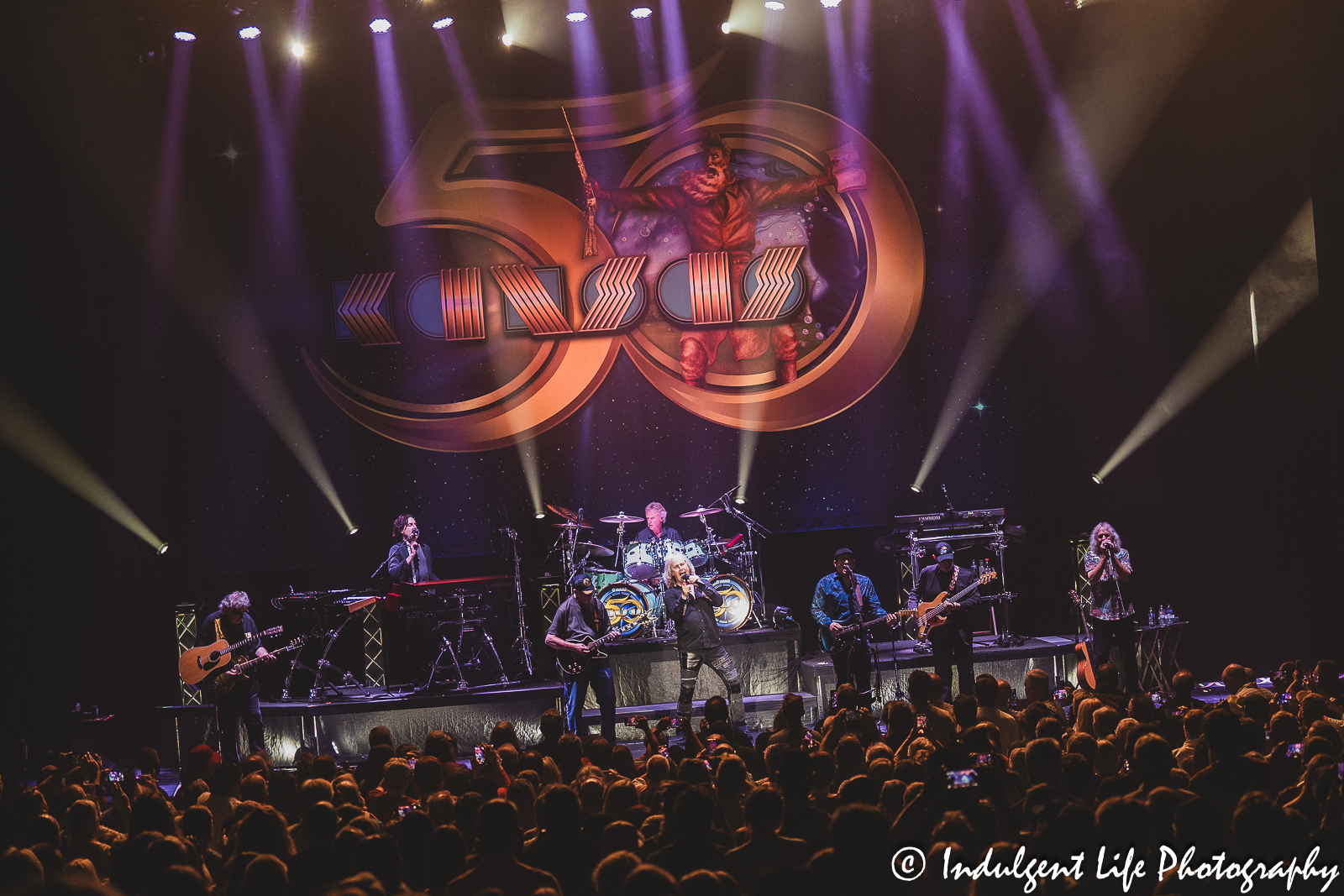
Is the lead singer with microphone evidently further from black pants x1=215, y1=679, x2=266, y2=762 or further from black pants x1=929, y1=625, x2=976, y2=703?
black pants x1=215, y1=679, x2=266, y2=762

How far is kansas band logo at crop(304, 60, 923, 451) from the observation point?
13.8 meters

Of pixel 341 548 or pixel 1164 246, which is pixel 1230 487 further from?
pixel 341 548

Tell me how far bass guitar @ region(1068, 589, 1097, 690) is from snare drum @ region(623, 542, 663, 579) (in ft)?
15.4

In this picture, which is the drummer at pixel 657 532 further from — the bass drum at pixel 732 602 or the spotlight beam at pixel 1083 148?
the spotlight beam at pixel 1083 148

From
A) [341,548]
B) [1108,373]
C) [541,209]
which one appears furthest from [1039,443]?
[341,548]

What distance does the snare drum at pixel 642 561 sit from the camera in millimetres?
12602

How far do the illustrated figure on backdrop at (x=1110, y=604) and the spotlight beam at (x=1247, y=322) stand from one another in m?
2.89

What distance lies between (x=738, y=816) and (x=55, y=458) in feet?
36.6

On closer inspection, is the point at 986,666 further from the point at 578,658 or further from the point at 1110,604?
the point at 578,658

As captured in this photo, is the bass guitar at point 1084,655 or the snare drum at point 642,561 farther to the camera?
the snare drum at point 642,561

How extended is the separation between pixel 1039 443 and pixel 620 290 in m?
5.78

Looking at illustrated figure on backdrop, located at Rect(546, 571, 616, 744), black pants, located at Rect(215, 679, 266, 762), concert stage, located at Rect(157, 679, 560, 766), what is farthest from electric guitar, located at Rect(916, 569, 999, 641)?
black pants, located at Rect(215, 679, 266, 762)

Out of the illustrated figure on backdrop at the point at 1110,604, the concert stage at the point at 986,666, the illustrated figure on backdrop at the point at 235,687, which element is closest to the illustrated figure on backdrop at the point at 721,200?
the concert stage at the point at 986,666

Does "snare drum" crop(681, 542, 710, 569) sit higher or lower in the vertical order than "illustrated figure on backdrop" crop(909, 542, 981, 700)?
higher
